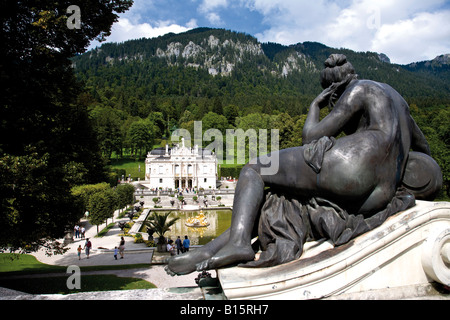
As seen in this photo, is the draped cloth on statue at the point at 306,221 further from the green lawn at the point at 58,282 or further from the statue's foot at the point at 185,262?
the green lawn at the point at 58,282

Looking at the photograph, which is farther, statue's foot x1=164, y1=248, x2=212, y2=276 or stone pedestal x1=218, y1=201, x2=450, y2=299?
statue's foot x1=164, y1=248, x2=212, y2=276

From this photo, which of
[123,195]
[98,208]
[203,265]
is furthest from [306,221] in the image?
[123,195]

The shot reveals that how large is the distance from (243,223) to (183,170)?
5367cm

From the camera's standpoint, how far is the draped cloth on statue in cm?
343

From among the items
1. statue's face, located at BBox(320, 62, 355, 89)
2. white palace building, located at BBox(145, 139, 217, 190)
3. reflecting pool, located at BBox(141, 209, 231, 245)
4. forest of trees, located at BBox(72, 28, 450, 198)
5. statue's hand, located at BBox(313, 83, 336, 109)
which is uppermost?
forest of trees, located at BBox(72, 28, 450, 198)

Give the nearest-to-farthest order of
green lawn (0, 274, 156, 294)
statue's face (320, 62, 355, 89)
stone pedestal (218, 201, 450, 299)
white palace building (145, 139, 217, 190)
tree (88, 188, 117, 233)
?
1. stone pedestal (218, 201, 450, 299)
2. statue's face (320, 62, 355, 89)
3. green lawn (0, 274, 156, 294)
4. tree (88, 188, 117, 233)
5. white palace building (145, 139, 217, 190)

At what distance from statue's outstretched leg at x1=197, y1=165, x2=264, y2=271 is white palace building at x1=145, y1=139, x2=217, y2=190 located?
51.9 m

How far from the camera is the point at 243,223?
3.60m

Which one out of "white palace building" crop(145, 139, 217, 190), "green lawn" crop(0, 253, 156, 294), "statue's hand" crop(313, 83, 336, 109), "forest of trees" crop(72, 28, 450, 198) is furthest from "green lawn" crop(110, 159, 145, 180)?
"statue's hand" crop(313, 83, 336, 109)

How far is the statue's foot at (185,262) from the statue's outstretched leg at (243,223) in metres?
0.11

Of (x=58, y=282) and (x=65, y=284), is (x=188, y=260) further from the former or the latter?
(x=58, y=282)

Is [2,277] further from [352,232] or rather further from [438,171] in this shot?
[438,171]

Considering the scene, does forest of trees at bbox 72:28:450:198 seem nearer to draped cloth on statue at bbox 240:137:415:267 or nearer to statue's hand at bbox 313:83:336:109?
statue's hand at bbox 313:83:336:109

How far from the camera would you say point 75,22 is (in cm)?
896
